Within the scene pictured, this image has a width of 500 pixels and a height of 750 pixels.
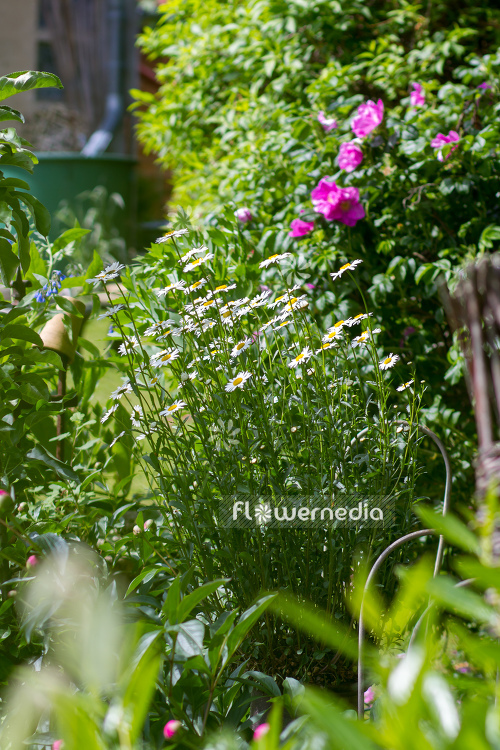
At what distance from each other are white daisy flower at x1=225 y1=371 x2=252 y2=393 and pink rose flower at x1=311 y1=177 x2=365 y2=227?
2.78ft

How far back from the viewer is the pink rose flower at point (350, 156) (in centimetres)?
197

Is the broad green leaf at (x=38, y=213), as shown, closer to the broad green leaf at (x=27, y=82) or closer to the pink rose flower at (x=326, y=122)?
the broad green leaf at (x=27, y=82)

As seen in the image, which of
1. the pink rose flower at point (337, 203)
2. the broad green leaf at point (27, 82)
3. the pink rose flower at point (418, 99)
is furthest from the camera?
the pink rose flower at point (418, 99)

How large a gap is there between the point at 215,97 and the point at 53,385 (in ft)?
5.91

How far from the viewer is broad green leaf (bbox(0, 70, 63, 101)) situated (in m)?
1.19

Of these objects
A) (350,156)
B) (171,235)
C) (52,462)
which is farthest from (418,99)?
(52,462)

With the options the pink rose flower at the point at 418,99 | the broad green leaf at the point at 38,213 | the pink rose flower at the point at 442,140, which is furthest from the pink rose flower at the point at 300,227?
the broad green leaf at the point at 38,213

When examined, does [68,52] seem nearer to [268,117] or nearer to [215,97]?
[215,97]

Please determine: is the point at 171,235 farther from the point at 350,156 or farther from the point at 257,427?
the point at 350,156

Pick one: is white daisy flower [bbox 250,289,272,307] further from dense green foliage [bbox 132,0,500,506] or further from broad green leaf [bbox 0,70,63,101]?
broad green leaf [bbox 0,70,63,101]

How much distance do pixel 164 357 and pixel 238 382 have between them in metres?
0.19

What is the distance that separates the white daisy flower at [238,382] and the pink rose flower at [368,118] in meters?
1.02

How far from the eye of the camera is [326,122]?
85.3 inches

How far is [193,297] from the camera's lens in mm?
1724
